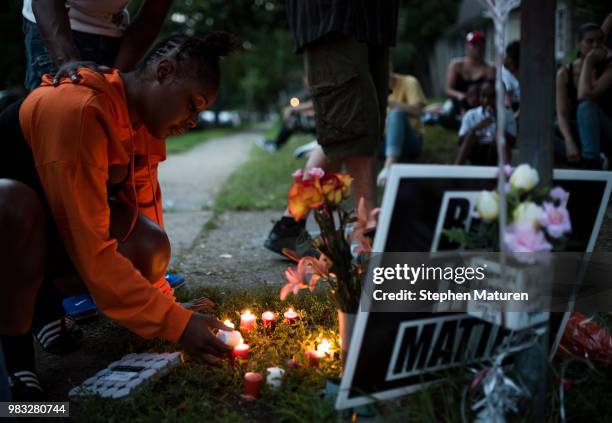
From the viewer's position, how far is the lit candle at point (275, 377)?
6.67 feet

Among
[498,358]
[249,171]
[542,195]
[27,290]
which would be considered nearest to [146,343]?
[27,290]

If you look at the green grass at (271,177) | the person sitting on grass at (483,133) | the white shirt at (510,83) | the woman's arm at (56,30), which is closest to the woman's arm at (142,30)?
the woman's arm at (56,30)

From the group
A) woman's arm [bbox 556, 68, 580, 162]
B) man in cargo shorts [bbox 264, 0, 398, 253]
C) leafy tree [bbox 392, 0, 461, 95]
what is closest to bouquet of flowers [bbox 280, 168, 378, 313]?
man in cargo shorts [bbox 264, 0, 398, 253]

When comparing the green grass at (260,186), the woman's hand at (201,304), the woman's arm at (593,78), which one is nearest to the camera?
the woman's hand at (201,304)

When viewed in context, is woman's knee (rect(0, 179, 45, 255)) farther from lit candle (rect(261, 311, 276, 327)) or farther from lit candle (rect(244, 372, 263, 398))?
lit candle (rect(261, 311, 276, 327))

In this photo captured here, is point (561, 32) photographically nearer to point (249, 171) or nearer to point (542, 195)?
point (249, 171)

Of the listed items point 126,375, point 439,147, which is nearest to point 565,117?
point 439,147

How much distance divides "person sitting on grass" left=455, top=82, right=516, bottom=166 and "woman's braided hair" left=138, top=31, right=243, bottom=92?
13.4 ft

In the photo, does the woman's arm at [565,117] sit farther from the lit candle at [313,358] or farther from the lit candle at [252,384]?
the lit candle at [252,384]

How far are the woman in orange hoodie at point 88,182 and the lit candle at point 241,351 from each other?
0.30ft

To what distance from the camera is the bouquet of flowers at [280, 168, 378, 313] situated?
1893mm

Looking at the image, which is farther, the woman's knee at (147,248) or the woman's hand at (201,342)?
the woman's knee at (147,248)

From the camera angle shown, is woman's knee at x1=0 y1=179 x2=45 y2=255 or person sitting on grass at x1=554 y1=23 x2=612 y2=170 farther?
person sitting on grass at x1=554 y1=23 x2=612 y2=170

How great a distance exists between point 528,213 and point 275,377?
992mm
